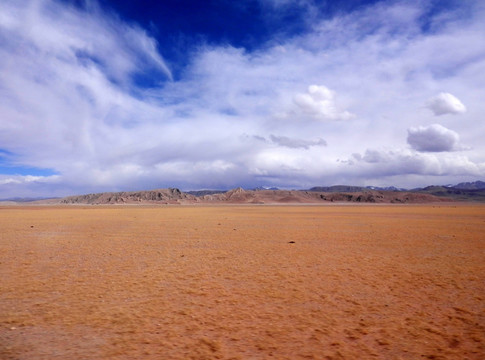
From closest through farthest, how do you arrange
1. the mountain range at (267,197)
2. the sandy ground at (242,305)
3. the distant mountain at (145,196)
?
the sandy ground at (242,305) < the mountain range at (267,197) < the distant mountain at (145,196)

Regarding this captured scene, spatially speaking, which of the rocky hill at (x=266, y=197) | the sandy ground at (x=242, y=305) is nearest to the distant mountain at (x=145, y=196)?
the rocky hill at (x=266, y=197)

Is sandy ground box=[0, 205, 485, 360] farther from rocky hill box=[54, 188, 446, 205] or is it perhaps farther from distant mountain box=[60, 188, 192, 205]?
distant mountain box=[60, 188, 192, 205]

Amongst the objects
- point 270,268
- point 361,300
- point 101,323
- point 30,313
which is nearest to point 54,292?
point 30,313

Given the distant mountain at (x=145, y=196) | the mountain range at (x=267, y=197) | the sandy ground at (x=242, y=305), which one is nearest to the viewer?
the sandy ground at (x=242, y=305)

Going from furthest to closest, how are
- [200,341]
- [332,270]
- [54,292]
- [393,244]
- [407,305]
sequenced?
1. [393,244]
2. [332,270]
3. [54,292]
4. [407,305]
5. [200,341]

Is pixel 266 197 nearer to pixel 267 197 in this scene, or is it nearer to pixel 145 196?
pixel 267 197

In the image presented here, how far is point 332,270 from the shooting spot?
481 inches

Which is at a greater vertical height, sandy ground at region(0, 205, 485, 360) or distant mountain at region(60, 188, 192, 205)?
distant mountain at region(60, 188, 192, 205)

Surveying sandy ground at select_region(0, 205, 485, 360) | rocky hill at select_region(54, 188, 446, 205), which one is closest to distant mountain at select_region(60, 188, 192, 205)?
rocky hill at select_region(54, 188, 446, 205)

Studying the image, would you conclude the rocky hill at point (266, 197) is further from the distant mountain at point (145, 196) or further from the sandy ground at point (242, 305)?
the sandy ground at point (242, 305)

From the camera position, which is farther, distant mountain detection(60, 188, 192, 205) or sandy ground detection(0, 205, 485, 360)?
distant mountain detection(60, 188, 192, 205)

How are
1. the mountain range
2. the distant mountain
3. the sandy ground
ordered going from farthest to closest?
the distant mountain → the mountain range → the sandy ground

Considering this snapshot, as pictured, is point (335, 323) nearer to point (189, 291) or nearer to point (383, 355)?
point (383, 355)

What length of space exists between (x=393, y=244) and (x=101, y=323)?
16.5m
